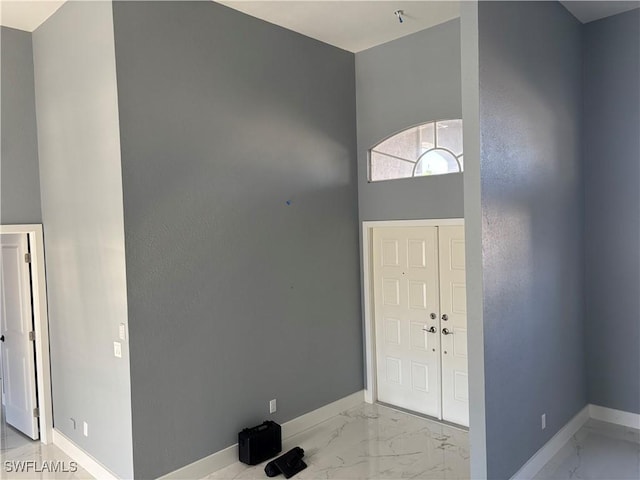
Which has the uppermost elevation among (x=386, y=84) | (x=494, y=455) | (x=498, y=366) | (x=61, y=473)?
(x=386, y=84)

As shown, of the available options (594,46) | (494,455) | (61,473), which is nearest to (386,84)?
(594,46)

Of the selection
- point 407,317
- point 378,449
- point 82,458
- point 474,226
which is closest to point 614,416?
point 407,317

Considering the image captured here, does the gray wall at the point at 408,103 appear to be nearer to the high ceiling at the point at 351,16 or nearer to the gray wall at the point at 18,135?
the high ceiling at the point at 351,16

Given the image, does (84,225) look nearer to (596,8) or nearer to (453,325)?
(453,325)

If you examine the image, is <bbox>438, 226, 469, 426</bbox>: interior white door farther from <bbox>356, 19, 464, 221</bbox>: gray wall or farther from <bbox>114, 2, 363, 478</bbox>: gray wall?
<bbox>114, 2, 363, 478</bbox>: gray wall

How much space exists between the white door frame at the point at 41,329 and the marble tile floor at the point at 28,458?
0.52 ft

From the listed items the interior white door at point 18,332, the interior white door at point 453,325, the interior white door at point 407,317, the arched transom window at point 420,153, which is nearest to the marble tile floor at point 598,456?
the interior white door at point 453,325

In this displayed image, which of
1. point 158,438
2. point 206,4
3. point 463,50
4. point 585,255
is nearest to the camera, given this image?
point 463,50

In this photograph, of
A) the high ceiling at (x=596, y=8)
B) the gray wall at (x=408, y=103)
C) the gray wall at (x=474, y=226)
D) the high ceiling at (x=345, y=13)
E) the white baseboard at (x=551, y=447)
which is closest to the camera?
the gray wall at (x=474, y=226)

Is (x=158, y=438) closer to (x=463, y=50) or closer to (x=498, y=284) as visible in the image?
(x=498, y=284)

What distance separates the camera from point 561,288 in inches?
156

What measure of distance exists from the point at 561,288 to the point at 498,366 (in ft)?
4.39

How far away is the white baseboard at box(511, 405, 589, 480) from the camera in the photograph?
338 cm

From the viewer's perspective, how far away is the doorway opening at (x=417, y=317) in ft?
14.4
